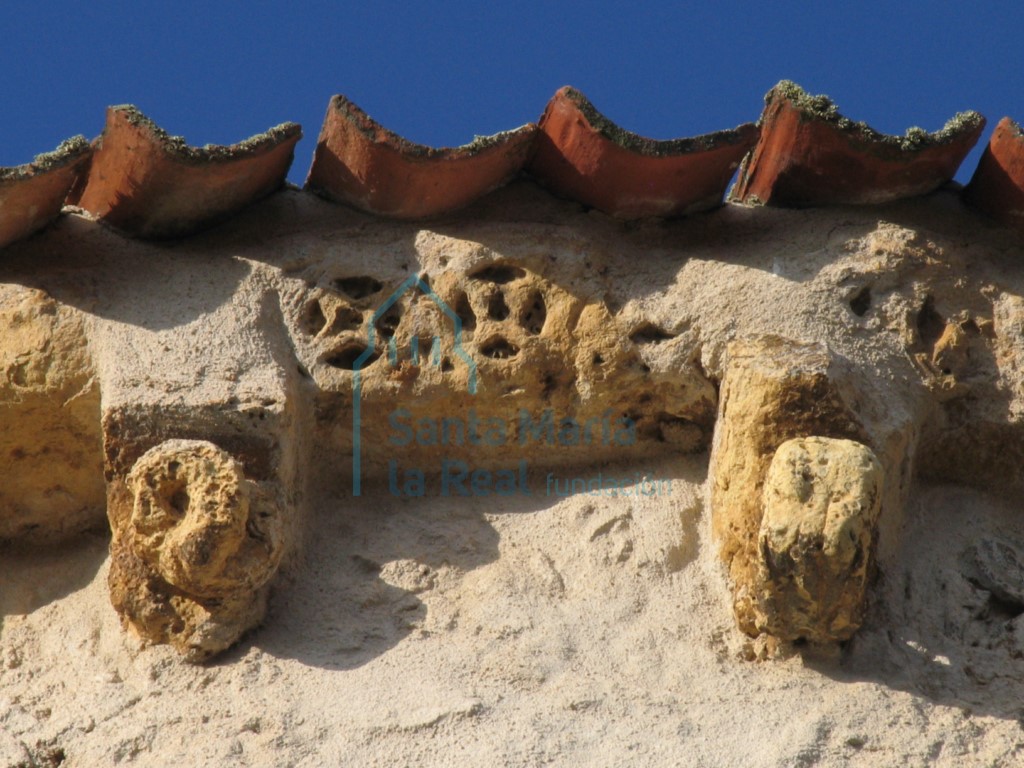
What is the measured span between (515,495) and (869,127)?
44.1 inches

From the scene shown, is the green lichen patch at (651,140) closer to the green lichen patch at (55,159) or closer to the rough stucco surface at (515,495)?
the rough stucco surface at (515,495)

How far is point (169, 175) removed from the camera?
3.84m

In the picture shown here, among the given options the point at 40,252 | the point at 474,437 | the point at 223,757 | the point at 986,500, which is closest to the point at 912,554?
the point at 986,500

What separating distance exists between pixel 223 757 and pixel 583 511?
37.5 inches

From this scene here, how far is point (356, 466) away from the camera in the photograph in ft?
12.6

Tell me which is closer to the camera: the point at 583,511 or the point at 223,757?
the point at 223,757

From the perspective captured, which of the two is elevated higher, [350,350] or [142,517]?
[350,350]

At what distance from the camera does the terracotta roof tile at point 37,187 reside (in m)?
3.74

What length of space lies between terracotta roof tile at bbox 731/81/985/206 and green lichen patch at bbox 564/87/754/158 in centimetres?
12

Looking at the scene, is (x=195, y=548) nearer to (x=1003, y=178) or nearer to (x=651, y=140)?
(x=651, y=140)

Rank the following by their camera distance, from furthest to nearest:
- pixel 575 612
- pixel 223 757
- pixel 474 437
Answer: pixel 474 437, pixel 575 612, pixel 223 757

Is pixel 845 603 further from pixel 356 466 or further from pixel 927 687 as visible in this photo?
pixel 356 466

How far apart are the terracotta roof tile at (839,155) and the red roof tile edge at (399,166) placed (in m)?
0.55

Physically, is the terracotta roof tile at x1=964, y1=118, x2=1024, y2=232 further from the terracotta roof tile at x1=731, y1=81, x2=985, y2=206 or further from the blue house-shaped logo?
the blue house-shaped logo
